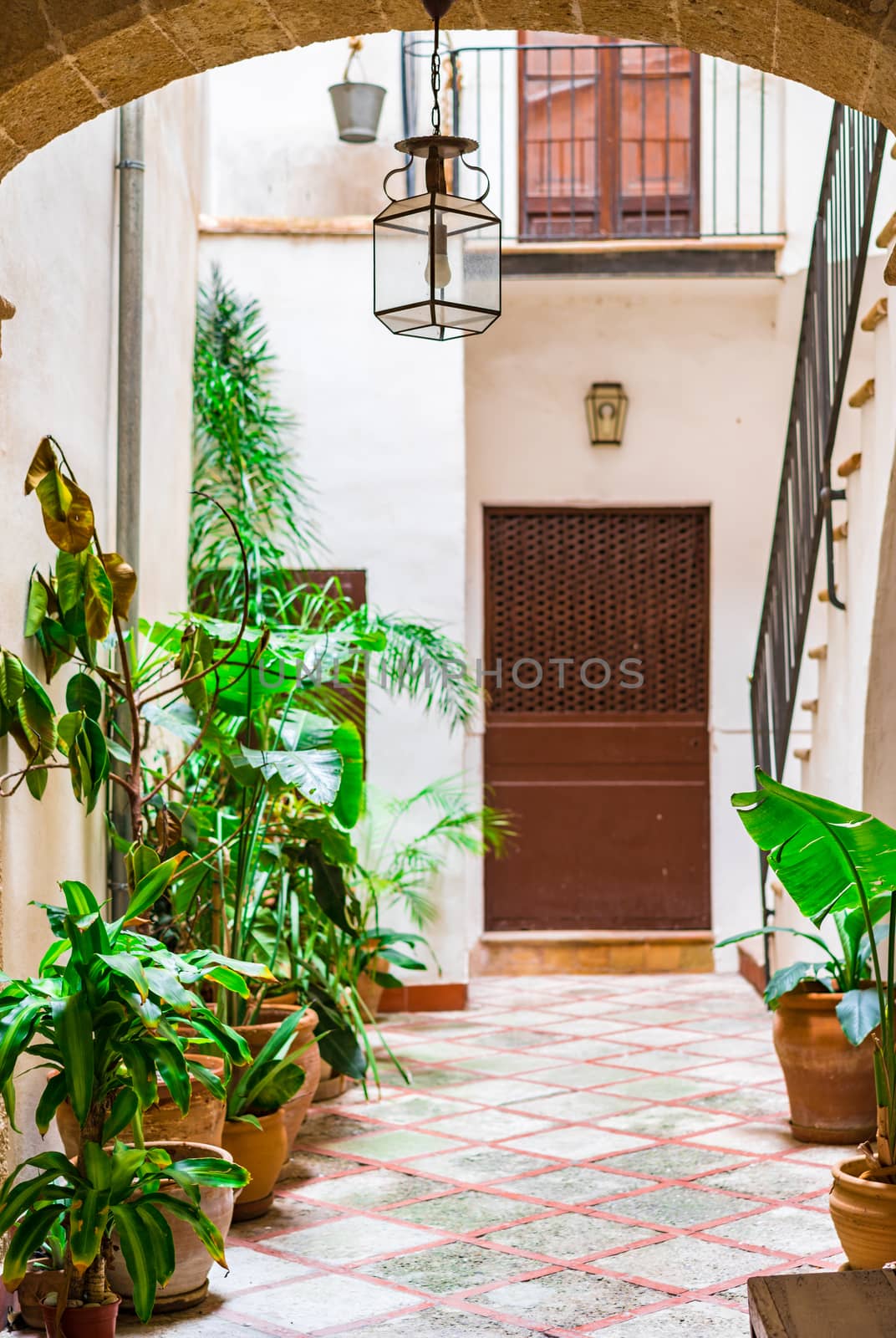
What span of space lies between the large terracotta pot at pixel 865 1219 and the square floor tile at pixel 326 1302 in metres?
1.02

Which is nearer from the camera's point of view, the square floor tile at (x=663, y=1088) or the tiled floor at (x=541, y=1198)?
the tiled floor at (x=541, y=1198)

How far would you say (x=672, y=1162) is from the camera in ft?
15.1

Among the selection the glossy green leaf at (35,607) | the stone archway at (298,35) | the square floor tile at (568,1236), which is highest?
the stone archway at (298,35)

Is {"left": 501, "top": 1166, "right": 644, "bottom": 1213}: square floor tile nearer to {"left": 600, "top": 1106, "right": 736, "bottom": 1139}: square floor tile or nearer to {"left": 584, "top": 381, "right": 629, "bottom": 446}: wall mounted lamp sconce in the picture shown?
{"left": 600, "top": 1106, "right": 736, "bottom": 1139}: square floor tile

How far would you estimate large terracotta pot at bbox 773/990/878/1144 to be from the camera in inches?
183

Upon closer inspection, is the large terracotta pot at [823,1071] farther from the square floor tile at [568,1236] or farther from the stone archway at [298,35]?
the stone archway at [298,35]

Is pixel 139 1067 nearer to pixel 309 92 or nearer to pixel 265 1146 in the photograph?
pixel 265 1146

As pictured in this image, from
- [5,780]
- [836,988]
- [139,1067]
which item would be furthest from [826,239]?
[139,1067]

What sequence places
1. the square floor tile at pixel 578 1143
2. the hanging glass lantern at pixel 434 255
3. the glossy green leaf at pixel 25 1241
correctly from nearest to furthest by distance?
the glossy green leaf at pixel 25 1241 < the hanging glass lantern at pixel 434 255 < the square floor tile at pixel 578 1143

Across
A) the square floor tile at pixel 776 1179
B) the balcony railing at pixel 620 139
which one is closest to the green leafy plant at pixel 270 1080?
the square floor tile at pixel 776 1179

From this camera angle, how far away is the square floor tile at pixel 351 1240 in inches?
150

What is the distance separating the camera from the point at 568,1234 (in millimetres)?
3947

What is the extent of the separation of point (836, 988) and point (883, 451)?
169 centimetres

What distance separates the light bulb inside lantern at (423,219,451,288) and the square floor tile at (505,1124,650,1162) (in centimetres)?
275
